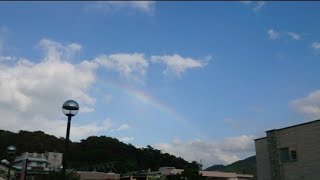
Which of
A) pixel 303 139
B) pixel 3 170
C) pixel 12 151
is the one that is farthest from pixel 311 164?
pixel 3 170

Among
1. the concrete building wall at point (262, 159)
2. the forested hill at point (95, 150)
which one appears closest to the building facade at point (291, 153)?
the concrete building wall at point (262, 159)

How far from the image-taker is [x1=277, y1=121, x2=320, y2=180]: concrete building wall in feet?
110

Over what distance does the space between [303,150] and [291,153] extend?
62.5 inches

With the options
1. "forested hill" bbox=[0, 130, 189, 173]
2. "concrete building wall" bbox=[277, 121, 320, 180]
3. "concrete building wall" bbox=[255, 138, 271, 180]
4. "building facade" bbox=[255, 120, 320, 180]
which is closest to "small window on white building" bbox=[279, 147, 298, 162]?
"building facade" bbox=[255, 120, 320, 180]

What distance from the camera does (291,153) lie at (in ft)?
118

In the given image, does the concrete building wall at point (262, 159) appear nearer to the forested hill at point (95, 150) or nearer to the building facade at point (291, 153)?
the building facade at point (291, 153)

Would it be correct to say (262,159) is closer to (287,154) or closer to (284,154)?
(284,154)

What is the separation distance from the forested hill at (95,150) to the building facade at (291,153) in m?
60.3

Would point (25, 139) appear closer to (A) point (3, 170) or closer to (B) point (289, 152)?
(A) point (3, 170)

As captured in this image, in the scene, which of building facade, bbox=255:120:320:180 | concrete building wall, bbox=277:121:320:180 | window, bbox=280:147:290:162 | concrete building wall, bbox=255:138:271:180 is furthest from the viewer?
concrete building wall, bbox=255:138:271:180

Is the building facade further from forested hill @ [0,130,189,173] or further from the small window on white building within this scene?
forested hill @ [0,130,189,173]

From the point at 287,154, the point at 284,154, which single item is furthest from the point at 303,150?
the point at 284,154

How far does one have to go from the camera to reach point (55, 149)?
120m

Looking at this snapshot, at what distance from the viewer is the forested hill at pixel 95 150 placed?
107850 mm
